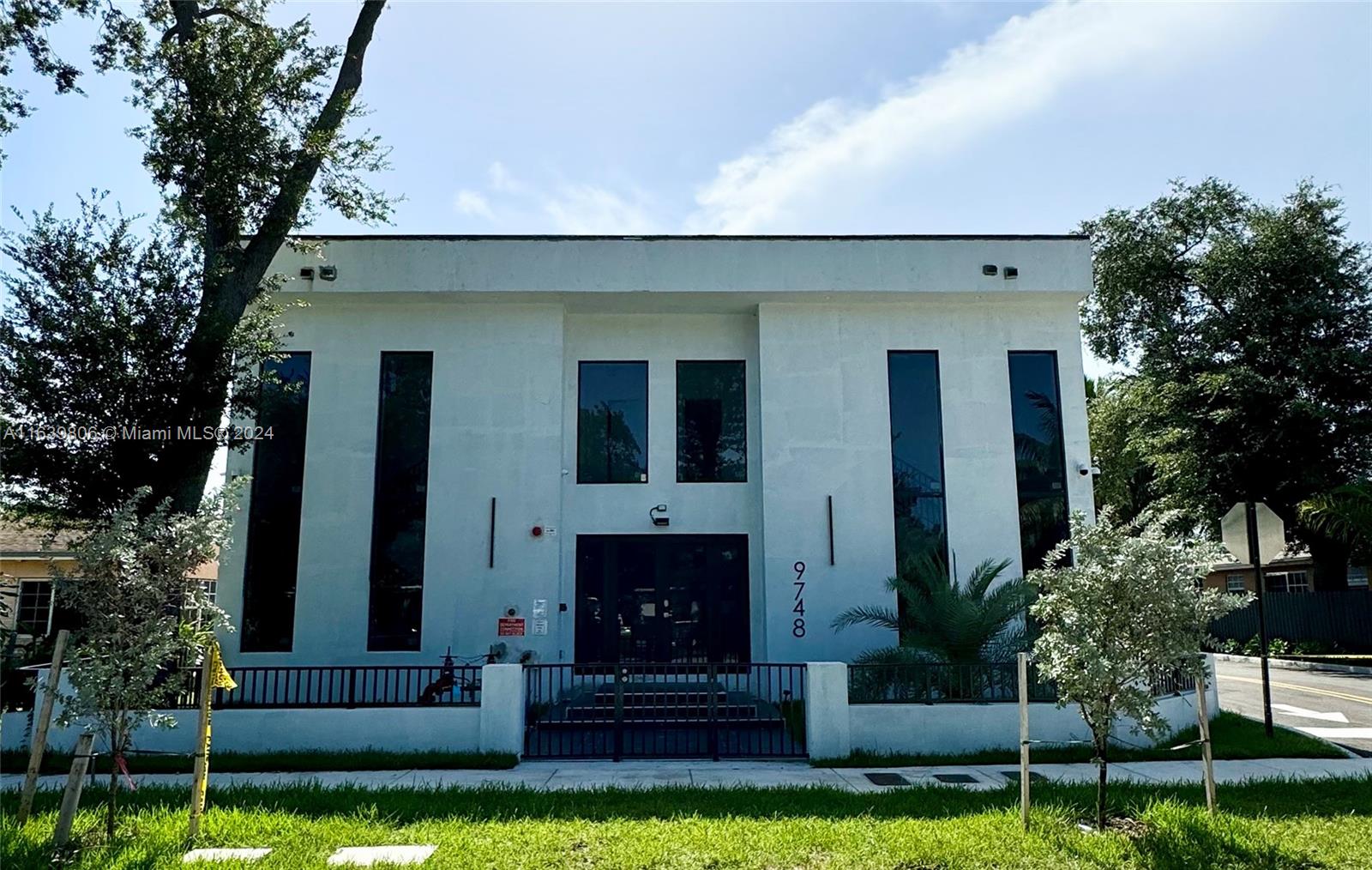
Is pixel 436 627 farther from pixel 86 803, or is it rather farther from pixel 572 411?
pixel 86 803

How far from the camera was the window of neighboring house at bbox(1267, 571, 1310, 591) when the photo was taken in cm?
3108

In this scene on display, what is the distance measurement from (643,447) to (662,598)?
2647 mm

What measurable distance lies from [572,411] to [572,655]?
422 centimetres

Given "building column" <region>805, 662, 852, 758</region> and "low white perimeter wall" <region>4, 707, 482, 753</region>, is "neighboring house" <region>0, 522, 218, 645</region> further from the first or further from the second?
"building column" <region>805, 662, 852, 758</region>

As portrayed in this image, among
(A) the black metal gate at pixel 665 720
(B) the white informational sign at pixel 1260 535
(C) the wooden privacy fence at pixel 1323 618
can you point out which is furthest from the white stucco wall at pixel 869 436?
(C) the wooden privacy fence at pixel 1323 618

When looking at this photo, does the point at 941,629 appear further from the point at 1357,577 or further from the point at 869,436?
the point at 1357,577

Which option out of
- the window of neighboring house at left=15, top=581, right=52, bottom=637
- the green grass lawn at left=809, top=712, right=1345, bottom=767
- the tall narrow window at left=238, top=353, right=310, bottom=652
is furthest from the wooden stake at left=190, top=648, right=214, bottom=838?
the window of neighboring house at left=15, top=581, right=52, bottom=637

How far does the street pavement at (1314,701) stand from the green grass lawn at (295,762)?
10.4 metres

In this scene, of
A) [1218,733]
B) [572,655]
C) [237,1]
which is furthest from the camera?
[572,655]

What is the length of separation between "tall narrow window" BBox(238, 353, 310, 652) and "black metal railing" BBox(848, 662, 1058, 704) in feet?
30.8

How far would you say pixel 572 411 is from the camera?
15.5 metres

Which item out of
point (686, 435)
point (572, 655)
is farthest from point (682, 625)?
point (686, 435)

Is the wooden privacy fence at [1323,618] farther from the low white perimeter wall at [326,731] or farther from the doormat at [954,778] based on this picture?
the low white perimeter wall at [326,731]

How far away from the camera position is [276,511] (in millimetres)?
14617
